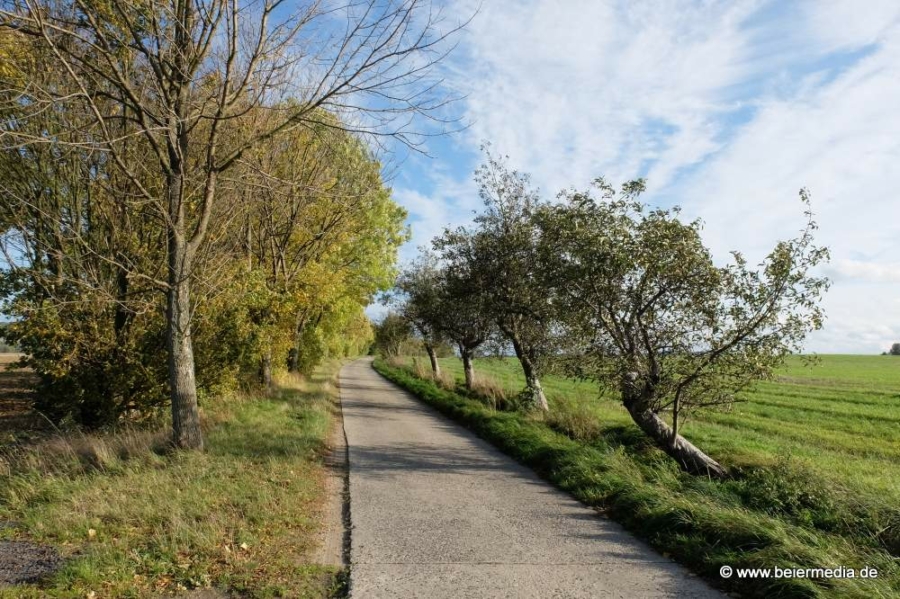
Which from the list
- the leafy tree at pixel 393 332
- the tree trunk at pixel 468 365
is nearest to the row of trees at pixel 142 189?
the tree trunk at pixel 468 365

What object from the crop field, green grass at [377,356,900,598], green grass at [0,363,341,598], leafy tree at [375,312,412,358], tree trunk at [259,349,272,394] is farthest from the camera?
leafy tree at [375,312,412,358]

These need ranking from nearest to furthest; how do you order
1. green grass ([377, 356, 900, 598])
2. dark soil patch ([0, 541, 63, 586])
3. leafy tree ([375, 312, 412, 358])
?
dark soil patch ([0, 541, 63, 586]), green grass ([377, 356, 900, 598]), leafy tree ([375, 312, 412, 358])

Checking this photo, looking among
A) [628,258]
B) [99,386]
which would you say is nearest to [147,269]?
[99,386]

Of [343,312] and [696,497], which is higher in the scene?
[343,312]

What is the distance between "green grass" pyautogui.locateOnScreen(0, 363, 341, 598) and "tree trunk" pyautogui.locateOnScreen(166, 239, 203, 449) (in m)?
0.45

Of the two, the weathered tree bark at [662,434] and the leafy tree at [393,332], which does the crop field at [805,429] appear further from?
the leafy tree at [393,332]

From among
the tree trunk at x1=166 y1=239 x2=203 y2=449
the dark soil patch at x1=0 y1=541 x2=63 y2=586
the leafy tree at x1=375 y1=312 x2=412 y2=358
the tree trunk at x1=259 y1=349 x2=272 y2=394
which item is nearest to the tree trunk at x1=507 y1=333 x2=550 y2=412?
the tree trunk at x1=259 y1=349 x2=272 y2=394

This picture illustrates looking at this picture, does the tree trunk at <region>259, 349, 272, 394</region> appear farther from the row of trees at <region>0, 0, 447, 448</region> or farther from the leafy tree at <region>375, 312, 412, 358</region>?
the leafy tree at <region>375, 312, 412, 358</region>

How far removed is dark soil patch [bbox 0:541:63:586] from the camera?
4555 mm

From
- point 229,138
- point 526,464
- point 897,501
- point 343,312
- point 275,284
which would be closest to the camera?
point 897,501

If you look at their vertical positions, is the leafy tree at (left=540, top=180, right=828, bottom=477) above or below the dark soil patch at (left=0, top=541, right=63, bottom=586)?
above

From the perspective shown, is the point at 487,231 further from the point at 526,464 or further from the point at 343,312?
the point at 343,312

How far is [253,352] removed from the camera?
45.9 feet

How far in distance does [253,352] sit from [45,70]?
730cm
